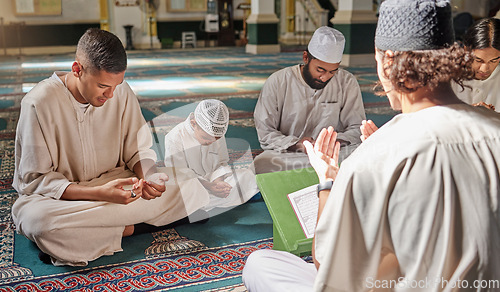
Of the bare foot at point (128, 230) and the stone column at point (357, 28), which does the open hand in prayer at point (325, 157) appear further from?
the stone column at point (357, 28)

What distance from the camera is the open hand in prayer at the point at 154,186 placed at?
99.3 inches

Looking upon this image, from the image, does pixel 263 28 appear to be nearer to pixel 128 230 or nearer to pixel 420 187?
pixel 128 230

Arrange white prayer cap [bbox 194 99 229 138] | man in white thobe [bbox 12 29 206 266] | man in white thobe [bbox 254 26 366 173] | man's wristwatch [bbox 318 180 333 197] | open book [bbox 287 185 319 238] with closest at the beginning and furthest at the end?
man's wristwatch [bbox 318 180 333 197]
open book [bbox 287 185 319 238]
man in white thobe [bbox 12 29 206 266]
white prayer cap [bbox 194 99 229 138]
man in white thobe [bbox 254 26 366 173]

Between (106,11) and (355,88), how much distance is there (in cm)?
1330

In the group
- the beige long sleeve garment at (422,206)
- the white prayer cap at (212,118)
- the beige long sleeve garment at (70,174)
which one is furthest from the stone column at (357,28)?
the beige long sleeve garment at (422,206)

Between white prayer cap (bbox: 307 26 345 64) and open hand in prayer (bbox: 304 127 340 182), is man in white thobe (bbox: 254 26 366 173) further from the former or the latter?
open hand in prayer (bbox: 304 127 340 182)

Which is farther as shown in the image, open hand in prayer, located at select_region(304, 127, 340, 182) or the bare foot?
the bare foot

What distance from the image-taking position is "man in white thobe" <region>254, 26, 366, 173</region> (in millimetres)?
3148

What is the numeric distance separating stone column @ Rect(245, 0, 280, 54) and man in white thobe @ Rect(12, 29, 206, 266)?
1090 centimetres

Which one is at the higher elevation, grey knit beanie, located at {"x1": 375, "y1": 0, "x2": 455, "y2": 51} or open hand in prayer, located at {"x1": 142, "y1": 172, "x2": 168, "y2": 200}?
grey knit beanie, located at {"x1": 375, "y1": 0, "x2": 455, "y2": 51}

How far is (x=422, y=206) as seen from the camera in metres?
1.09

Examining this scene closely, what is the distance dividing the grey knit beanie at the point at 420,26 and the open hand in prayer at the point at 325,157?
0.41 metres

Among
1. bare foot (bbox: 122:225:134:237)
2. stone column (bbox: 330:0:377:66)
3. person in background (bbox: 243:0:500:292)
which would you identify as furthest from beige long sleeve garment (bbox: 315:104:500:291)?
stone column (bbox: 330:0:377:66)

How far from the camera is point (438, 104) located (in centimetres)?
121
